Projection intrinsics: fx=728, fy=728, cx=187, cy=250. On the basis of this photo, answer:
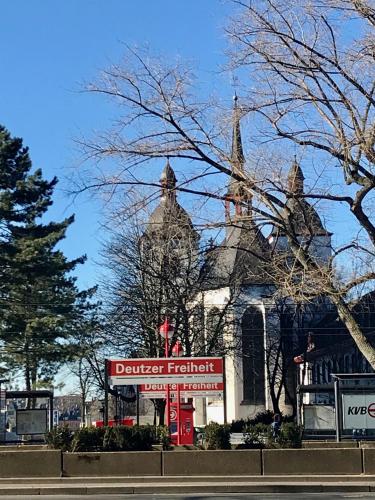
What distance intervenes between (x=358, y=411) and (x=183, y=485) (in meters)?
6.55

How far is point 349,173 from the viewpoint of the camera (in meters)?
17.2

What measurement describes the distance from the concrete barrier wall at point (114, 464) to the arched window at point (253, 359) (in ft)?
129

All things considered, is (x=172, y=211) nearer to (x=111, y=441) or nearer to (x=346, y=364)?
(x=111, y=441)

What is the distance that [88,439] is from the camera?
17.3m

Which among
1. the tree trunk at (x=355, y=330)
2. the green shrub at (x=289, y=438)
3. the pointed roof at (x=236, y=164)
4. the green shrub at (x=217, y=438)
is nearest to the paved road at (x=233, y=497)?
the green shrub at (x=217, y=438)

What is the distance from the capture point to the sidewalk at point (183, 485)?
49.2ft

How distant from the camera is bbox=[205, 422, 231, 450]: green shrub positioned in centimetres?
1734

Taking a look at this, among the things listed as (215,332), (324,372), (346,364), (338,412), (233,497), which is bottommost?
(233,497)

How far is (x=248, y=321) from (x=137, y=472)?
150 ft

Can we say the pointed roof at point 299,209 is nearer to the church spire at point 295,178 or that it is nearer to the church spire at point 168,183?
the church spire at point 295,178

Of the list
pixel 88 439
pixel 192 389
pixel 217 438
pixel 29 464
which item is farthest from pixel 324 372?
pixel 29 464

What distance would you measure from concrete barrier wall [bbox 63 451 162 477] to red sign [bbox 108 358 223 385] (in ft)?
14.3

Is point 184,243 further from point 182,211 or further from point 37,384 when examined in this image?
point 37,384

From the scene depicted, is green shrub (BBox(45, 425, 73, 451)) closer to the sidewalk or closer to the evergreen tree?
the sidewalk
